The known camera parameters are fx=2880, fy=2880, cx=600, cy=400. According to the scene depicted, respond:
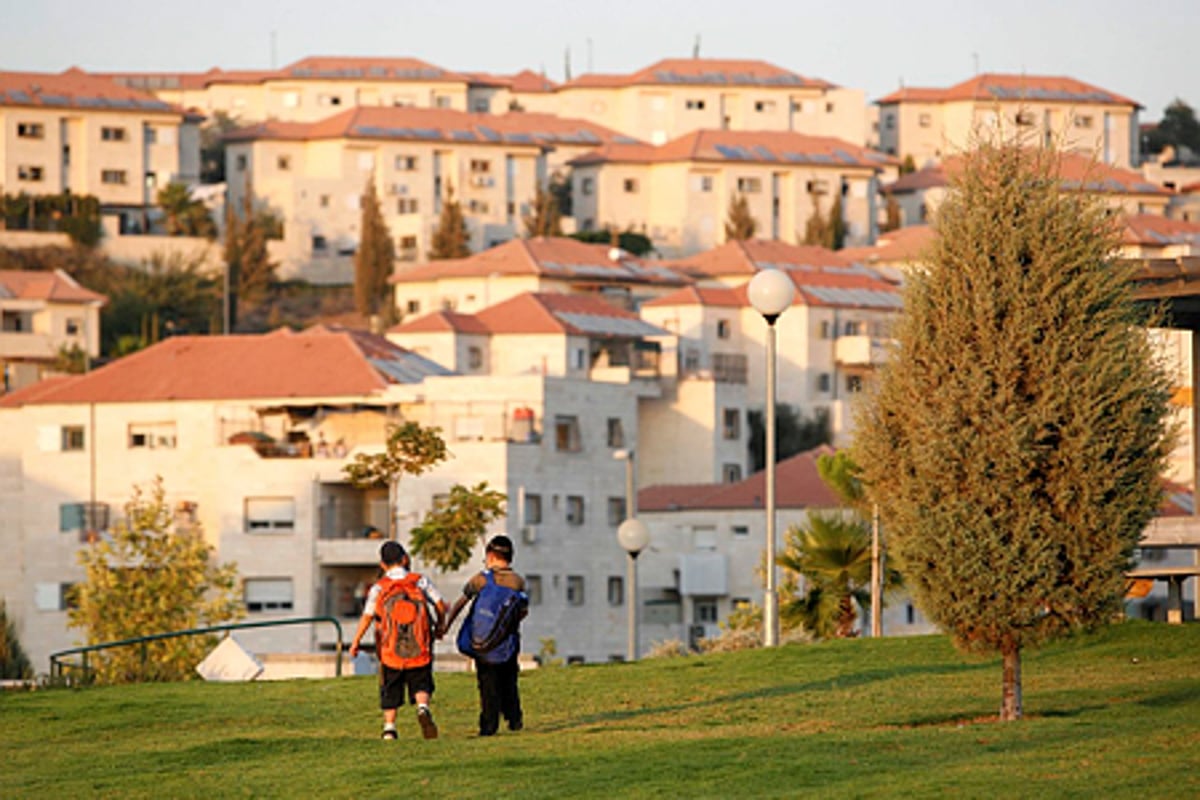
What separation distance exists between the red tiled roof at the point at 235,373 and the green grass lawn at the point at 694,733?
55.3 metres

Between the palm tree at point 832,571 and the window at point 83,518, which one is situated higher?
Result: the window at point 83,518

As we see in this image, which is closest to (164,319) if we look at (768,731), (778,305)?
(778,305)

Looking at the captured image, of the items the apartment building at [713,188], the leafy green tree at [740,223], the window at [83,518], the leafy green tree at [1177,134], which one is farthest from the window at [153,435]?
the leafy green tree at [1177,134]

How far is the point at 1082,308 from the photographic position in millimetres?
21531

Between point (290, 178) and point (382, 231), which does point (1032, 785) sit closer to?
point (382, 231)

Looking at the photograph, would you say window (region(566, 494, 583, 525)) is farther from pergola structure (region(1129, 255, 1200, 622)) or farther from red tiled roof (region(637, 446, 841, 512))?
pergola structure (region(1129, 255, 1200, 622))

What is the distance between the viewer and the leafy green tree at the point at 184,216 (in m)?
142

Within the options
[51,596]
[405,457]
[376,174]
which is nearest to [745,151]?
[376,174]

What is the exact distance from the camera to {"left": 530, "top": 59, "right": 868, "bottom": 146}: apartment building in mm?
175500

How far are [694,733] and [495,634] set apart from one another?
1786 millimetres

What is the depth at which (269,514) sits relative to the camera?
3098 inches

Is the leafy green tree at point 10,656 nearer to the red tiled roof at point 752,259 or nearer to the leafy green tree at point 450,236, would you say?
the red tiled roof at point 752,259

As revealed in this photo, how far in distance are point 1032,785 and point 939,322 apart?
5430 millimetres

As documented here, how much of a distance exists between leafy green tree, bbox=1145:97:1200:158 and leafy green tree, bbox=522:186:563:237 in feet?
201
